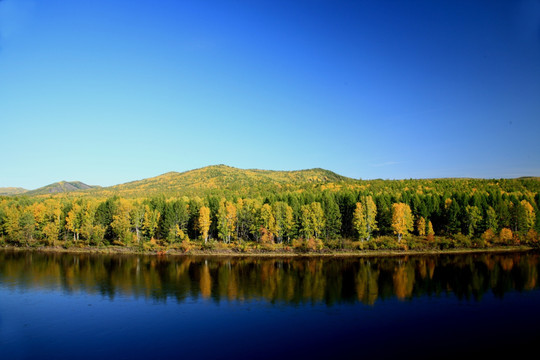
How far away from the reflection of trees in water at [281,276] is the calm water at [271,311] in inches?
Result: 9.7

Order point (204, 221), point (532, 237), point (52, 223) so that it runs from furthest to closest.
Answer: point (52, 223) → point (204, 221) → point (532, 237)

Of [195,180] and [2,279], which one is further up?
[195,180]

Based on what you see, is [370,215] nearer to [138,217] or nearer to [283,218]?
[283,218]

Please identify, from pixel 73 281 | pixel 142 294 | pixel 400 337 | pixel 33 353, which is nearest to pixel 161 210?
pixel 73 281

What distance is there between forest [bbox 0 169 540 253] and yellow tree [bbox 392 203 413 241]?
221mm

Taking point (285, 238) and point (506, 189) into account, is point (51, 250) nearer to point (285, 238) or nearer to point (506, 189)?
point (285, 238)

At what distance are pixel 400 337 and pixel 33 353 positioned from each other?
2879cm

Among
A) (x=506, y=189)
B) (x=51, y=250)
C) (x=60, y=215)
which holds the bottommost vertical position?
(x=51, y=250)

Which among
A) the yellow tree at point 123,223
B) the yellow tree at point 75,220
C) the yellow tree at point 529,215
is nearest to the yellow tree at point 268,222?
the yellow tree at point 123,223

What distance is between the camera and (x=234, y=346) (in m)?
26.3

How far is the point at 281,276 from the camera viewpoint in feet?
165

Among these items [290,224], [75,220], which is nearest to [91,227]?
[75,220]

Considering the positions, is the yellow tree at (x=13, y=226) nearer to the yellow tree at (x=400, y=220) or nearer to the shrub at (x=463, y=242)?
the yellow tree at (x=400, y=220)

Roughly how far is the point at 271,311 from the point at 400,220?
49.1 m
